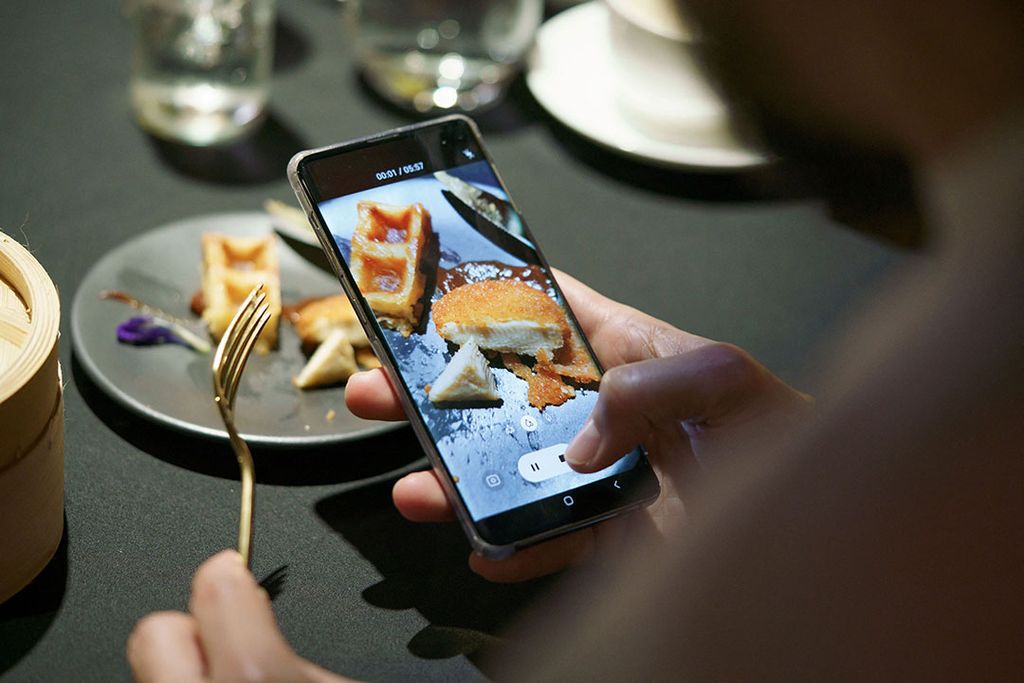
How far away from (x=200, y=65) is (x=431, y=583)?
614mm

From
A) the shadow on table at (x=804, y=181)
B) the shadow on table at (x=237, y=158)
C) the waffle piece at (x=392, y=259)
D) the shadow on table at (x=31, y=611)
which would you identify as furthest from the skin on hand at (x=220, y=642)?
the shadow on table at (x=804, y=181)

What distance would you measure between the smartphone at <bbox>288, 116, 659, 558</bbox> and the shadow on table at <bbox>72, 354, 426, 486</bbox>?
0.34ft

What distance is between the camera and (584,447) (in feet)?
2.12

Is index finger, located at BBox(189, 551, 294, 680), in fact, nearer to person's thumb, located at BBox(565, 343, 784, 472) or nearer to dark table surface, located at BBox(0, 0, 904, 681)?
dark table surface, located at BBox(0, 0, 904, 681)

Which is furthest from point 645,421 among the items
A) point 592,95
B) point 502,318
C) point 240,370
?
point 592,95

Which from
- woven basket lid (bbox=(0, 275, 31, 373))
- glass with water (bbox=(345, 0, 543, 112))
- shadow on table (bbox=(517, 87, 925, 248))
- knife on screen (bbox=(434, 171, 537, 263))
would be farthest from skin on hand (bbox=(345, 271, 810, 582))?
glass with water (bbox=(345, 0, 543, 112))

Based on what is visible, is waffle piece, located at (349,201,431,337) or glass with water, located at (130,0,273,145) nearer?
waffle piece, located at (349,201,431,337)

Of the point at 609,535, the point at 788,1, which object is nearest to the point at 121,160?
the point at 609,535

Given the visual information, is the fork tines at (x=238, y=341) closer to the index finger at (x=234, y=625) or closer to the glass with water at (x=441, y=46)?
the index finger at (x=234, y=625)

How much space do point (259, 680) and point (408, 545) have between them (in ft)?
0.70

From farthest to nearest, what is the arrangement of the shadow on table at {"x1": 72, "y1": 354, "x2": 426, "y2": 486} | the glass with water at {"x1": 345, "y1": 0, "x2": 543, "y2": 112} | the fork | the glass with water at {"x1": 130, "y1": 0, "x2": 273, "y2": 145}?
the glass with water at {"x1": 345, "y1": 0, "x2": 543, "y2": 112}
the glass with water at {"x1": 130, "y1": 0, "x2": 273, "y2": 145}
the shadow on table at {"x1": 72, "y1": 354, "x2": 426, "y2": 486}
the fork

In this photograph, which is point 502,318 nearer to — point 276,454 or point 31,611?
point 276,454

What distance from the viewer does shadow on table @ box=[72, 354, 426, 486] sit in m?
0.73

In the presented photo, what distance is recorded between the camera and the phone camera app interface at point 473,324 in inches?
25.7
